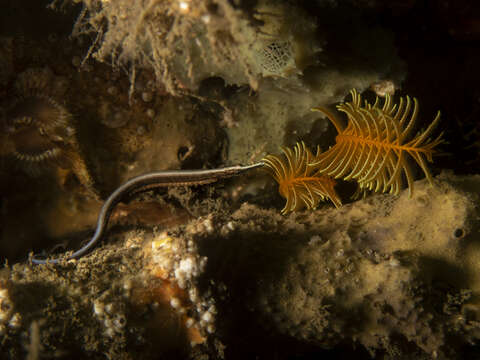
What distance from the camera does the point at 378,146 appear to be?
260cm

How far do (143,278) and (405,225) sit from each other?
230 cm

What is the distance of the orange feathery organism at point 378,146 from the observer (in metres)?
2.51

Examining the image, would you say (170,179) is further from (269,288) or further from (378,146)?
(378,146)

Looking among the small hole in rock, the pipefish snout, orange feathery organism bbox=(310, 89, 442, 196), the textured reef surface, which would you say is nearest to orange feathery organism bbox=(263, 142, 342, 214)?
the textured reef surface

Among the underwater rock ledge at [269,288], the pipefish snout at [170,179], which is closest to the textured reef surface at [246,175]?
the underwater rock ledge at [269,288]

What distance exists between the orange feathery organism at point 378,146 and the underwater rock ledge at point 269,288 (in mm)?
361

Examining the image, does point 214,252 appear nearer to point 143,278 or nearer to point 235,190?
point 143,278

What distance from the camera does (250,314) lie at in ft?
8.82

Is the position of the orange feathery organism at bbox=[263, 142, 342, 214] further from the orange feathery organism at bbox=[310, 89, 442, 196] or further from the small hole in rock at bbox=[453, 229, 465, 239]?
the small hole in rock at bbox=[453, 229, 465, 239]

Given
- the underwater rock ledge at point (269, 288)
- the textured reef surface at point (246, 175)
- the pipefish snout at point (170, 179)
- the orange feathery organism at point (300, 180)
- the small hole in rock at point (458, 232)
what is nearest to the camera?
the underwater rock ledge at point (269, 288)

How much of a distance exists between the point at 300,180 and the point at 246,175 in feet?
2.45

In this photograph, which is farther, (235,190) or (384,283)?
(235,190)

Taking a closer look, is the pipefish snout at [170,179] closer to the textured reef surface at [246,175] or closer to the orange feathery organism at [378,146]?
the textured reef surface at [246,175]

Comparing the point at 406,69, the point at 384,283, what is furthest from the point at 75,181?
the point at 406,69
